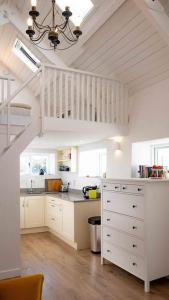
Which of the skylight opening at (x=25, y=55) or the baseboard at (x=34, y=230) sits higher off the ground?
the skylight opening at (x=25, y=55)

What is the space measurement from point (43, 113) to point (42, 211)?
2960 millimetres

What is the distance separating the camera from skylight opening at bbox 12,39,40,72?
531 centimetres

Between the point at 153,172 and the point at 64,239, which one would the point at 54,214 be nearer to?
the point at 64,239

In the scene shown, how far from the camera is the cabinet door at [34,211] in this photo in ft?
18.7

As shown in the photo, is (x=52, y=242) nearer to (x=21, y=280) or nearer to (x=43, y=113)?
(x=43, y=113)

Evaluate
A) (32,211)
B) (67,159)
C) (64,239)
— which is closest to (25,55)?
(67,159)

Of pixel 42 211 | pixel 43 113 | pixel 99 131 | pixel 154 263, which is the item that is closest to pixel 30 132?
pixel 43 113

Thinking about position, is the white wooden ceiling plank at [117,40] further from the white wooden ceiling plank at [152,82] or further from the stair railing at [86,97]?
the white wooden ceiling plank at [152,82]

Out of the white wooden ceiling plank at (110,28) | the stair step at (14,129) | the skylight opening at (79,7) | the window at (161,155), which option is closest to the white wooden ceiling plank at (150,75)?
the white wooden ceiling plank at (110,28)

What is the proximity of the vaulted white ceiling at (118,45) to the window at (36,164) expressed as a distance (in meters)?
2.68

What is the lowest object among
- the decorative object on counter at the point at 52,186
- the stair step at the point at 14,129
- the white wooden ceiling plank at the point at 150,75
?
the decorative object on counter at the point at 52,186

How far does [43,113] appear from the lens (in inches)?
143

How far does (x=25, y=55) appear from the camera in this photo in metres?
5.56

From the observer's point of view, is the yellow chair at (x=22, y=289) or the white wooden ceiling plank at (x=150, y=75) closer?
the yellow chair at (x=22, y=289)
